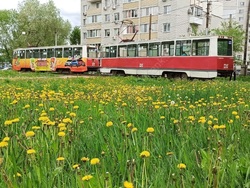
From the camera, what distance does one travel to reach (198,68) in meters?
20.2

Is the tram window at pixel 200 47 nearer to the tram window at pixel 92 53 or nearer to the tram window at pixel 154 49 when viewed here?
the tram window at pixel 154 49

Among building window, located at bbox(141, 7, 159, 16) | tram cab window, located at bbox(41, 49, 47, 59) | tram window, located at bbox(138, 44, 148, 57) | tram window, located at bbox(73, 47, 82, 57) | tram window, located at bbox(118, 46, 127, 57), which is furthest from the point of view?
building window, located at bbox(141, 7, 159, 16)

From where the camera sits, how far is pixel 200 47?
20.3 m

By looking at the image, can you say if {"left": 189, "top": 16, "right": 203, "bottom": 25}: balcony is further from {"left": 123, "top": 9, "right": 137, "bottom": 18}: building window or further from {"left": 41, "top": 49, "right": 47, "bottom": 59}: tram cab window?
{"left": 41, "top": 49, "right": 47, "bottom": 59}: tram cab window

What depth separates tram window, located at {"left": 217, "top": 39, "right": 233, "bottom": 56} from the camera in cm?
1981

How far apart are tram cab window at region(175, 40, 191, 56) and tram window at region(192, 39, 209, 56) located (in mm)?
393

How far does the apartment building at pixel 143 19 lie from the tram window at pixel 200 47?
20433 mm

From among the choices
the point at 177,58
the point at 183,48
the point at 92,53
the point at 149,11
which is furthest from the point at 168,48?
the point at 149,11

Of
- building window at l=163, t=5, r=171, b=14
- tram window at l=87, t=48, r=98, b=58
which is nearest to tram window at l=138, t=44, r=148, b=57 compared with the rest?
tram window at l=87, t=48, r=98, b=58

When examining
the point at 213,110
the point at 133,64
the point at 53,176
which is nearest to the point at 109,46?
the point at 133,64

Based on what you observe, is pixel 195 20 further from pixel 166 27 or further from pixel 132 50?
pixel 132 50

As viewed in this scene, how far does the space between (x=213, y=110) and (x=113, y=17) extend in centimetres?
5299

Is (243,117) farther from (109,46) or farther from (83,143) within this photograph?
(109,46)

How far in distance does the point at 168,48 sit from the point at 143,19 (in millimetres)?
29350
